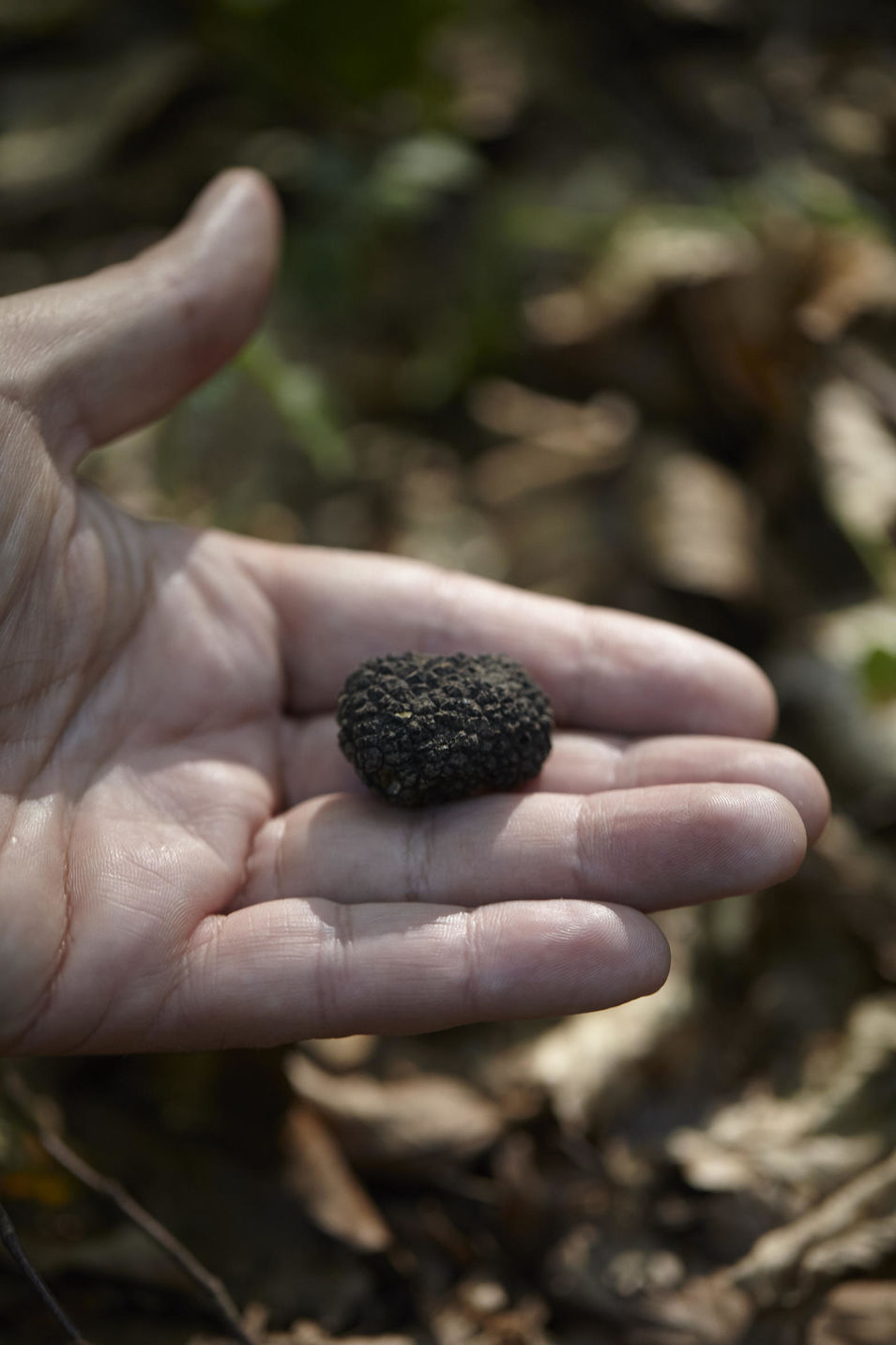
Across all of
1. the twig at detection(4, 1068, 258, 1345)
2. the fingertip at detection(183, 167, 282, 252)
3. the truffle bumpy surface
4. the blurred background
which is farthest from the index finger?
the twig at detection(4, 1068, 258, 1345)

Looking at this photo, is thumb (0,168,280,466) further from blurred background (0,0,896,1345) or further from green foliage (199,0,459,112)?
green foliage (199,0,459,112)

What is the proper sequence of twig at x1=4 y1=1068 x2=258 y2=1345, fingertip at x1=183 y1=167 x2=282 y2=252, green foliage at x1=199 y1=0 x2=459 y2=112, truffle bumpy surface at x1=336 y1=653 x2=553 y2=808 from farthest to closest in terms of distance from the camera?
green foliage at x1=199 y1=0 x2=459 y2=112 → fingertip at x1=183 y1=167 x2=282 y2=252 → truffle bumpy surface at x1=336 y1=653 x2=553 y2=808 → twig at x1=4 y1=1068 x2=258 y2=1345

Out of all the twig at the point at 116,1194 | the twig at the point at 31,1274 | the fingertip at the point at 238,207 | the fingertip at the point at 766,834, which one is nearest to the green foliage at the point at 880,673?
the fingertip at the point at 766,834

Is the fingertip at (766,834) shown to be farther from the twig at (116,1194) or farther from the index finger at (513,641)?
the twig at (116,1194)

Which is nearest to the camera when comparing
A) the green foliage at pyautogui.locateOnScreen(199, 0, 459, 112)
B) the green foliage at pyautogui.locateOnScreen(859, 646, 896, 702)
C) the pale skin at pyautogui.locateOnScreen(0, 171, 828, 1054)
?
the pale skin at pyautogui.locateOnScreen(0, 171, 828, 1054)

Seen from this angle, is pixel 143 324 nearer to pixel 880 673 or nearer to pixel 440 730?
pixel 440 730

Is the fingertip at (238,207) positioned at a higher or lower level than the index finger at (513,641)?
higher

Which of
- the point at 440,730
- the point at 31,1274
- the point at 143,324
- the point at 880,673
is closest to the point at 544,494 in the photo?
the point at 880,673

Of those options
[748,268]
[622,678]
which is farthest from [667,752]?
[748,268]

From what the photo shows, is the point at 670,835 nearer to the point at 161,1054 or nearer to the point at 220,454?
the point at 161,1054
